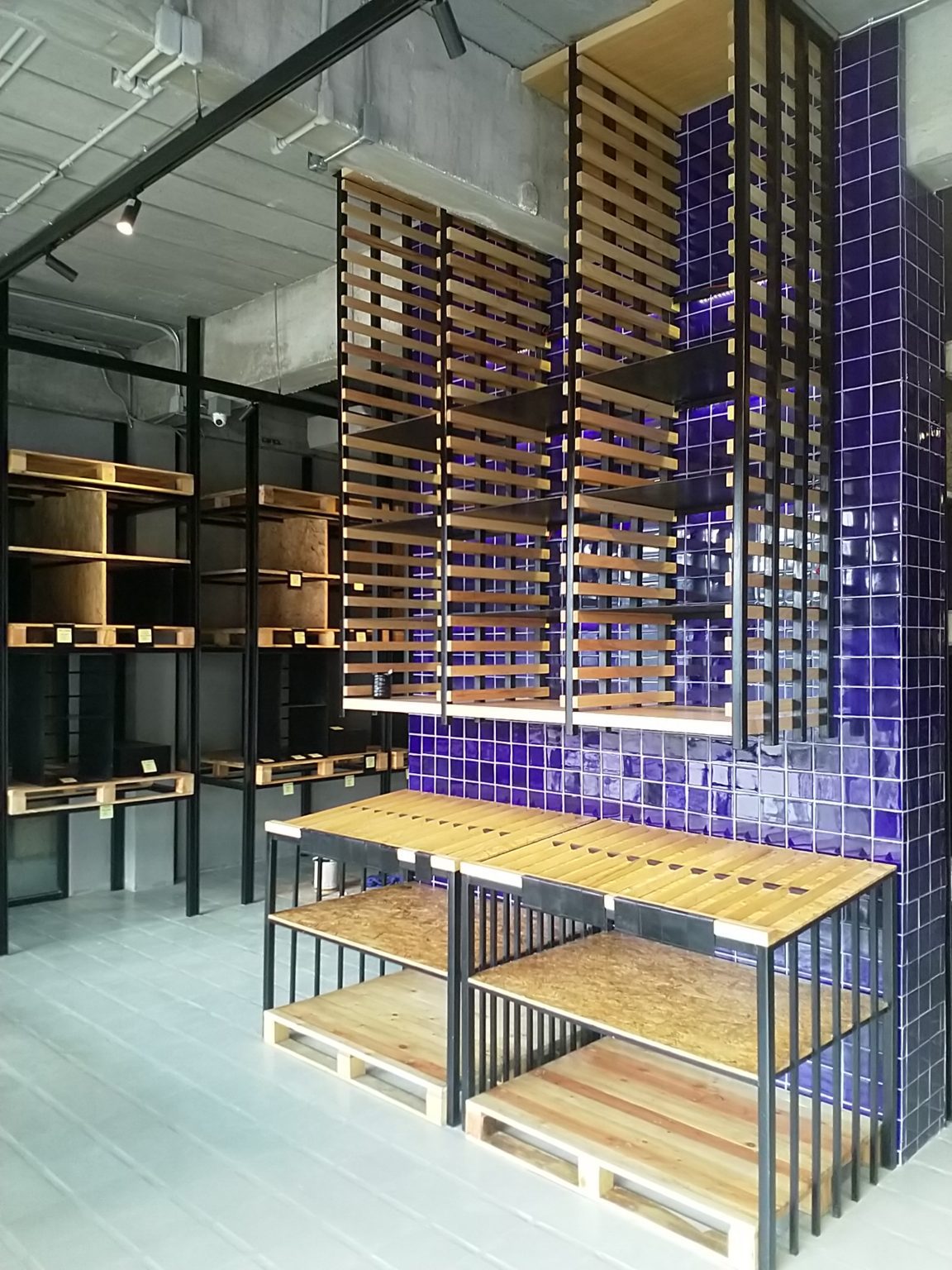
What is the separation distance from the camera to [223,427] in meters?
7.30

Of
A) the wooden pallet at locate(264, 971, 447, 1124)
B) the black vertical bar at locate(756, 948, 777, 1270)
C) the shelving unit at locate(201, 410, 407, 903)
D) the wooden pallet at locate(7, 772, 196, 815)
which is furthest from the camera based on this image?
the shelving unit at locate(201, 410, 407, 903)

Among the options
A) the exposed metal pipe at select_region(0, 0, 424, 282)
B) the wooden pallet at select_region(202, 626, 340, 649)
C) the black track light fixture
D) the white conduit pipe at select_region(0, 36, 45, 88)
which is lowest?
the wooden pallet at select_region(202, 626, 340, 649)

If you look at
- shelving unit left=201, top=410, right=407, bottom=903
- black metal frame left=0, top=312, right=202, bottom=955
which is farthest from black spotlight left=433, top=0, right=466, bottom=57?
shelving unit left=201, top=410, right=407, bottom=903

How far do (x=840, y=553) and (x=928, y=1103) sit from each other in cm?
188

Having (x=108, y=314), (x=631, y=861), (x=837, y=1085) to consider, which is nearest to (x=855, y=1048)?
(x=837, y=1085)

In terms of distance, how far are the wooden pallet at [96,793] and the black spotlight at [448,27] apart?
4.24 m

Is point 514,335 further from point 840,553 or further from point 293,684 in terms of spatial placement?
point 293,684

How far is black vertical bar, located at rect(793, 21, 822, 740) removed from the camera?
10.4 feet

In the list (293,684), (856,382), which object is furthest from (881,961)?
(293,684)

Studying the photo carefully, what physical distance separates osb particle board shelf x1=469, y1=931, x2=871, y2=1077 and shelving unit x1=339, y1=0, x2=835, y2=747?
0.84 meters

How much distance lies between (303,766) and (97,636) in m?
1.72

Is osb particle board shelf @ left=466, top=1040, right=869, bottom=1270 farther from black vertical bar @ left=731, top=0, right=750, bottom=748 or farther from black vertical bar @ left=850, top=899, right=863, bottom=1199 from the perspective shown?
black vertical bar @ left=731, top=0, right=750, bottom=748

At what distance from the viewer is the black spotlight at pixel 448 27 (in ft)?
8.40

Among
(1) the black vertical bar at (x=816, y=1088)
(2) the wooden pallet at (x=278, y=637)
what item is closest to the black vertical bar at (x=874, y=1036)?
(1) the black vertical bar at (x=816, y=1088)
